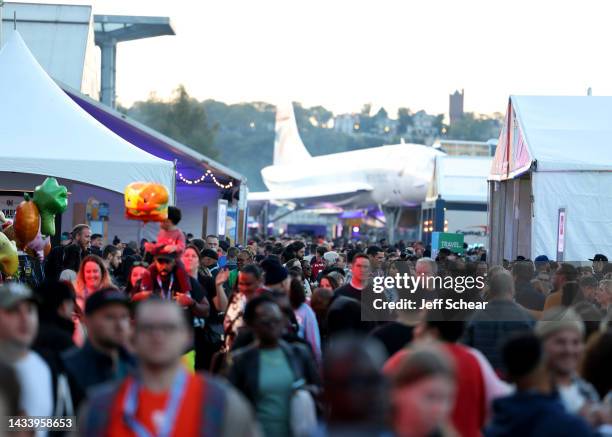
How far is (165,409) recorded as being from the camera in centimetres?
448

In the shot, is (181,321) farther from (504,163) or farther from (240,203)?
(240,203)

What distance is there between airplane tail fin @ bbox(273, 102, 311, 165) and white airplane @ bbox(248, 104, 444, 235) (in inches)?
8.0

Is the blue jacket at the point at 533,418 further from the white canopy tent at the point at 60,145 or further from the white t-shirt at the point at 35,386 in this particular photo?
the white canopy tent at the point at 60,145

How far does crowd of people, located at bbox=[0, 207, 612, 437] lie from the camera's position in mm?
4309

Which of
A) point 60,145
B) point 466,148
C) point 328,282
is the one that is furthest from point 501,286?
point 466,148

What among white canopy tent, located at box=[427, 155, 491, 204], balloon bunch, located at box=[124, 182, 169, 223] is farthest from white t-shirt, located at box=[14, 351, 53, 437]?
white canopy tent, located at box=[427, 155, 491, 204]

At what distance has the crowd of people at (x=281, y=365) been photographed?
4309mm

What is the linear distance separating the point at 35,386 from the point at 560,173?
16.3m

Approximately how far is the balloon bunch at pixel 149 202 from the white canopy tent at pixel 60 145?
6340mm

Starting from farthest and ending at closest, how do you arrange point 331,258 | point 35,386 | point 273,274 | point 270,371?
point 331,258
point 273,274
point 270,371
point 35,386

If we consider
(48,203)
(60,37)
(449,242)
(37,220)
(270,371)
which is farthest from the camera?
(60,37)

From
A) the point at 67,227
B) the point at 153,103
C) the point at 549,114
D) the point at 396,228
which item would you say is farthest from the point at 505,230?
the point at 153,103

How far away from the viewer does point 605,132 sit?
2286 cm

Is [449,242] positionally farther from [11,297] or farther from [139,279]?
[11,297]
